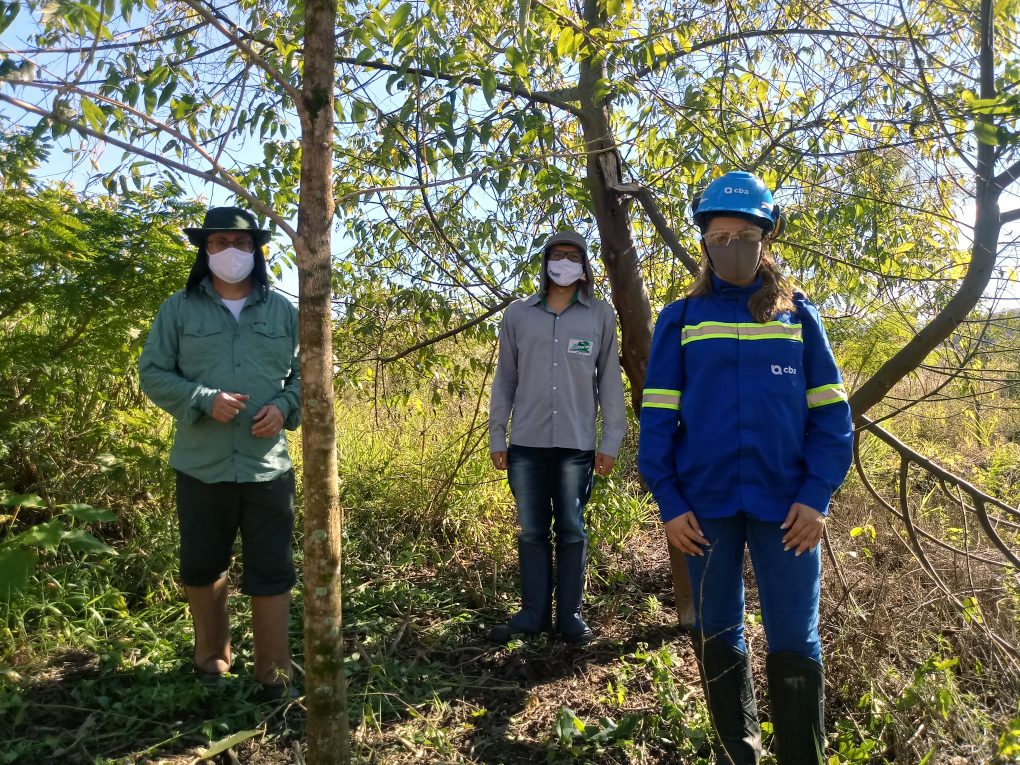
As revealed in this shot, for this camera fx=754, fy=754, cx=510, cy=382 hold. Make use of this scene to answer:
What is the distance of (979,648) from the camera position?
3.03 meters

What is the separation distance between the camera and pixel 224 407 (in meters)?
2.74

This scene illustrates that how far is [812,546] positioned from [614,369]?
4.97 feet

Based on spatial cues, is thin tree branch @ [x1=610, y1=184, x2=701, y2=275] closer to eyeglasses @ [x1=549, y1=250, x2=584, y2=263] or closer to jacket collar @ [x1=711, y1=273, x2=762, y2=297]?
eyeglasses @ [x1=549, y1=250, x2=584, y2=263]

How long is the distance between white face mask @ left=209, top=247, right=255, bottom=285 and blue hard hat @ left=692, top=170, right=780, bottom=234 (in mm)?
1705

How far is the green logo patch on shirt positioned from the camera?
346cm

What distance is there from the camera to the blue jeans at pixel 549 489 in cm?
344

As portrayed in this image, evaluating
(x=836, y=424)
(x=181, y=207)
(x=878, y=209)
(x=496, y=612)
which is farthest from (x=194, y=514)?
(x=878, y=209)

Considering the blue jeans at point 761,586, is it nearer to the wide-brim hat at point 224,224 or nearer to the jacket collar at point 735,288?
the jacket collar at point 735,288

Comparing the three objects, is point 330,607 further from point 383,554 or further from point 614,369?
point 383,554

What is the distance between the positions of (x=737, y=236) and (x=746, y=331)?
→ 0.29m

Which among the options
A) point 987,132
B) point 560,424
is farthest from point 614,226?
point 987,132

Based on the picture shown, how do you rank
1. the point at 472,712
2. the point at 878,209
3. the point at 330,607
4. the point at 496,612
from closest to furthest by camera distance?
the point at 330,607 → the point at 472,712 → the point at 878,209 → the point at 496,612

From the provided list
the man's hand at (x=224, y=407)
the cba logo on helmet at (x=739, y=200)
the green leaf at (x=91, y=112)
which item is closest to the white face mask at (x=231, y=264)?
the man's hand at (x=224, y=407)

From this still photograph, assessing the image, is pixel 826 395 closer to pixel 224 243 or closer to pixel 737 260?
pixel 737 260
